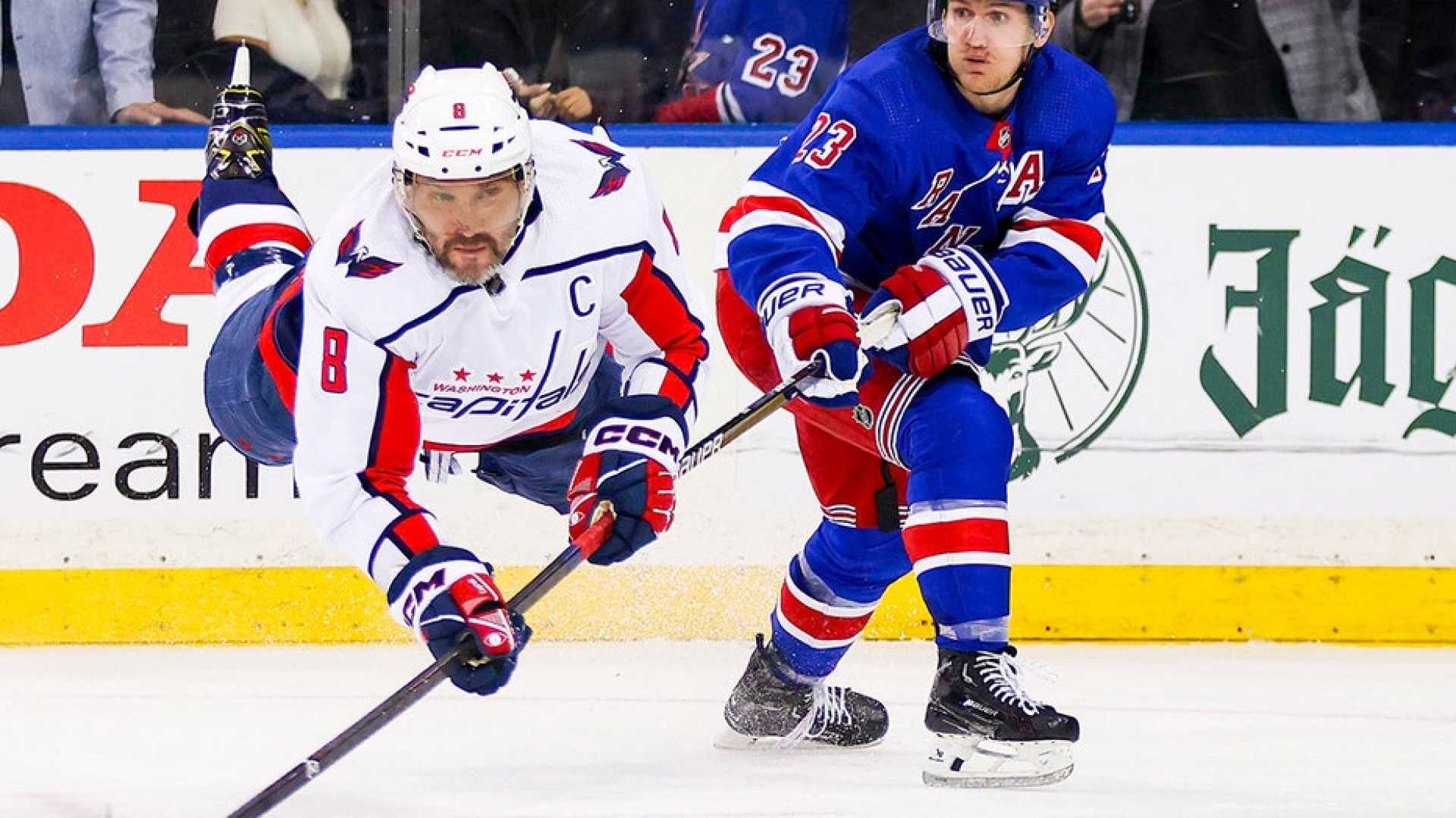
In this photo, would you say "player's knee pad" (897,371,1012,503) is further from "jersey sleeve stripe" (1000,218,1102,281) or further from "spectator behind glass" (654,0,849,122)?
"spectator behind glass" (654,0,849,122)

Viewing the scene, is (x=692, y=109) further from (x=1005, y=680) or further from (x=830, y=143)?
(x=1005, y=680)

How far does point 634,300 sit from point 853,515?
51 cm

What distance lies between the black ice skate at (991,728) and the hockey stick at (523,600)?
43 centimetres

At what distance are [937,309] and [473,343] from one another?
24.4 inches

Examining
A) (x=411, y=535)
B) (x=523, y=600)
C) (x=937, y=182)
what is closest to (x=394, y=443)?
(x=411, y=535)

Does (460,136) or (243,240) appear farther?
(243,240)

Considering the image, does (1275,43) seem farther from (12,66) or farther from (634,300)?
(12,66)

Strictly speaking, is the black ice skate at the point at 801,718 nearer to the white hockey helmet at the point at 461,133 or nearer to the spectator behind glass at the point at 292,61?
the white hockey helmet at the point at 461,133

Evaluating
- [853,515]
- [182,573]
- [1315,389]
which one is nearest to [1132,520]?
[1315,389]

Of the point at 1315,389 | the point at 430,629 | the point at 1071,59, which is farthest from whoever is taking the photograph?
the point at 1315,389

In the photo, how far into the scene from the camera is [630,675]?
152 inches

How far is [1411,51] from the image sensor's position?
4305 mm

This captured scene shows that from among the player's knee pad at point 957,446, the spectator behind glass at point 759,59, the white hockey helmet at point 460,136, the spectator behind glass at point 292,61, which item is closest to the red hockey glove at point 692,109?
the spectator behind glass at point 759,59

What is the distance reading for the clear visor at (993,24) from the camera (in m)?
2.89
